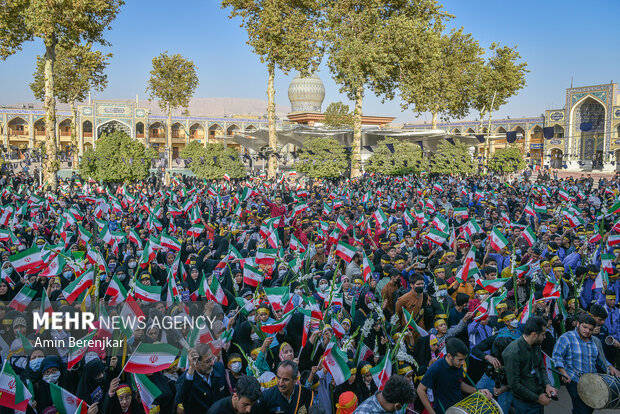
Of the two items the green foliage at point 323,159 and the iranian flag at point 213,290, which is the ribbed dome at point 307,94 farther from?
the iranian flag at point 213,290

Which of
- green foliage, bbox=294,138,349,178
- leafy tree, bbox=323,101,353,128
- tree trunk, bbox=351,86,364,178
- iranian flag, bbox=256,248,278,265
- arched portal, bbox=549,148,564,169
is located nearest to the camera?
iranian flag, bbox=256,248,278,265

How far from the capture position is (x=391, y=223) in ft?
37.5

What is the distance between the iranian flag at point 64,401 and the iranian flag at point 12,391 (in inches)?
10.3

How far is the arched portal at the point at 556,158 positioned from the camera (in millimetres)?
54031

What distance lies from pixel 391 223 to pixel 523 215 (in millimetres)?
3687

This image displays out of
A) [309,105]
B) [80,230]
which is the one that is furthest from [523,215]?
[309,105]

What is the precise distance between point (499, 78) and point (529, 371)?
33.6 m

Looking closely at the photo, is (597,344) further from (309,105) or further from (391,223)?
(309,105)

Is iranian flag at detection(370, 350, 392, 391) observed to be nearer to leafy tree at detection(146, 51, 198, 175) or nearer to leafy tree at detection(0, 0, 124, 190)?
leafy tree at detection(0, 0, 124, 190)

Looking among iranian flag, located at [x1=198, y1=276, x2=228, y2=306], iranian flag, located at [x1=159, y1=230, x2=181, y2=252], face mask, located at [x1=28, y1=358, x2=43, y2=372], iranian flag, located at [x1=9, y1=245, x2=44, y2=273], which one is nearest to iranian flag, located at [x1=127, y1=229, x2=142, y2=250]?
iranian flag, located at [x1=159, y1=230, x2=181, y2=252]

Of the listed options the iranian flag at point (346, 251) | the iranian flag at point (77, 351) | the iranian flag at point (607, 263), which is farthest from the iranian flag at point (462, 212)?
the iranian flag at point (77, 351)

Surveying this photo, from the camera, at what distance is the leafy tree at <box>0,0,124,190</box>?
767 inches

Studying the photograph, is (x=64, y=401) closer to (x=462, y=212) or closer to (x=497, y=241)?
(x=497, y=241)

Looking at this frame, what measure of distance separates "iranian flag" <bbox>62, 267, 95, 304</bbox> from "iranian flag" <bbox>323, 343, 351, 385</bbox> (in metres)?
3.61
